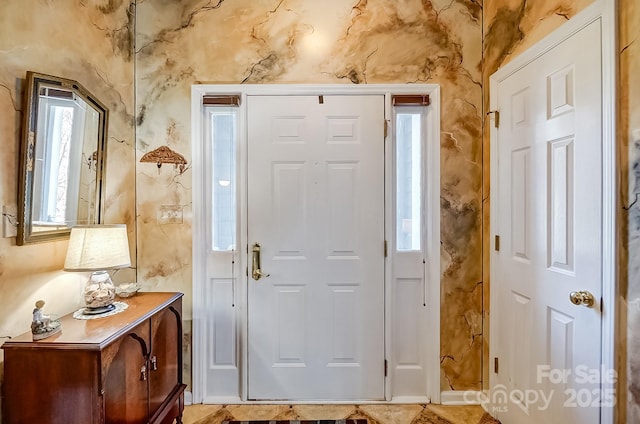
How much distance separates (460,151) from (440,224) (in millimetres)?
517

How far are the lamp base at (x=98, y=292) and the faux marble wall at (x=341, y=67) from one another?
665mm

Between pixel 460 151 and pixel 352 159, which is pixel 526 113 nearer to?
pixel 460 151

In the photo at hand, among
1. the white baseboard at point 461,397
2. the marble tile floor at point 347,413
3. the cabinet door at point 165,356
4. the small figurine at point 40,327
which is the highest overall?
the small figurine at point 40,327

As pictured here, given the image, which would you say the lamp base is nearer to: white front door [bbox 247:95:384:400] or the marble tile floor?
white front door [bbox 247:95:384:400]

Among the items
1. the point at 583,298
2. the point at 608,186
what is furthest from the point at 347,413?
the point at 608,186

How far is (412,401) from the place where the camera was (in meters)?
2.21

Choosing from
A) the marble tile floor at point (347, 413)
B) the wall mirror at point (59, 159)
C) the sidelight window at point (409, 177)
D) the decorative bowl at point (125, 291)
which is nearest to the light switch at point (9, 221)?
the wall mirror at point (59, 159)

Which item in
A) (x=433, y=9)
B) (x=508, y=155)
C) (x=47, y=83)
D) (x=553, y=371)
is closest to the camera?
(x=47, y=83)

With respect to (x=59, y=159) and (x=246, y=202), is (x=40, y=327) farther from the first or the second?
(x=246, y=202)

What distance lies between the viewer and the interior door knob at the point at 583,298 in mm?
1334

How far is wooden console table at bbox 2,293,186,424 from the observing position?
123 centimetres

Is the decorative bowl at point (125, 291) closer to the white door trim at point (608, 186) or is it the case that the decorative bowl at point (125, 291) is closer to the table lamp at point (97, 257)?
the table lamp at point (97, 257)

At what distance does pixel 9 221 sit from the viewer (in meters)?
1.34

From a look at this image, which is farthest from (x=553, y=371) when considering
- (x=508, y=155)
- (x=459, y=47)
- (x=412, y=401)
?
(x=459, y=47)
